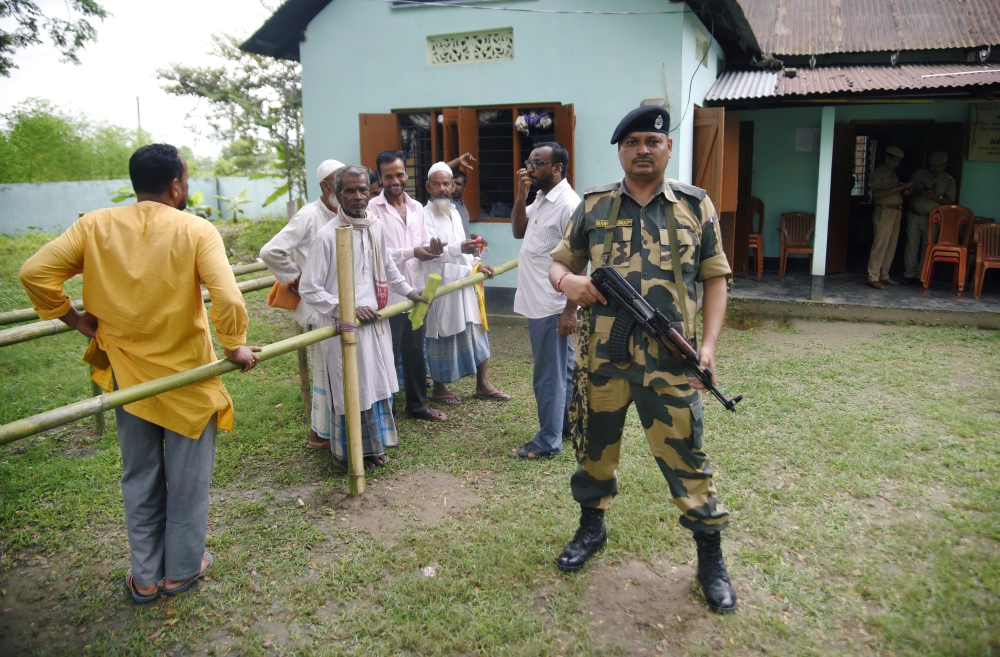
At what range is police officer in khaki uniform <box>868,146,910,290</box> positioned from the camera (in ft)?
30.8

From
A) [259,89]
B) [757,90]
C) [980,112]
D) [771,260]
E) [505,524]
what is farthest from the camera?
[259,89]

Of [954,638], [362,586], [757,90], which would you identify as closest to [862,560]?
[954,638]

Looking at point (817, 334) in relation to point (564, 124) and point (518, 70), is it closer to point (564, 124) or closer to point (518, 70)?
point (564, 124)

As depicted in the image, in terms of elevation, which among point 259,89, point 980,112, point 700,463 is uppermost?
point 259,89

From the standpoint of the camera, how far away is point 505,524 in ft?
12.0

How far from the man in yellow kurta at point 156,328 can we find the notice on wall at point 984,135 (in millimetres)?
10595

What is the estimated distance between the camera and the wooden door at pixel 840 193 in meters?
10.2

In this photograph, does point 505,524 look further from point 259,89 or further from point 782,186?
point 259,89

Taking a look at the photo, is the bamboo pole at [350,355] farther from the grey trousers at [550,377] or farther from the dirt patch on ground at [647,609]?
the dirt patch on ground at [647,609]

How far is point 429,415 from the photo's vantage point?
5332 mm

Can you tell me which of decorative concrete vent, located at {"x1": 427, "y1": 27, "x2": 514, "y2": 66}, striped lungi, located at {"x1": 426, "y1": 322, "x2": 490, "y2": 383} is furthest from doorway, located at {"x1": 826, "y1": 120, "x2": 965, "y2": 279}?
striped lungi, located at {"x1": 426, "y1": 322, "x2": 490, "y2": 383}

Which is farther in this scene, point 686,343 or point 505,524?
point 505,524

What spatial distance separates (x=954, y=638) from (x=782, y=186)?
9.11m

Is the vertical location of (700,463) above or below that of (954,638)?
above
